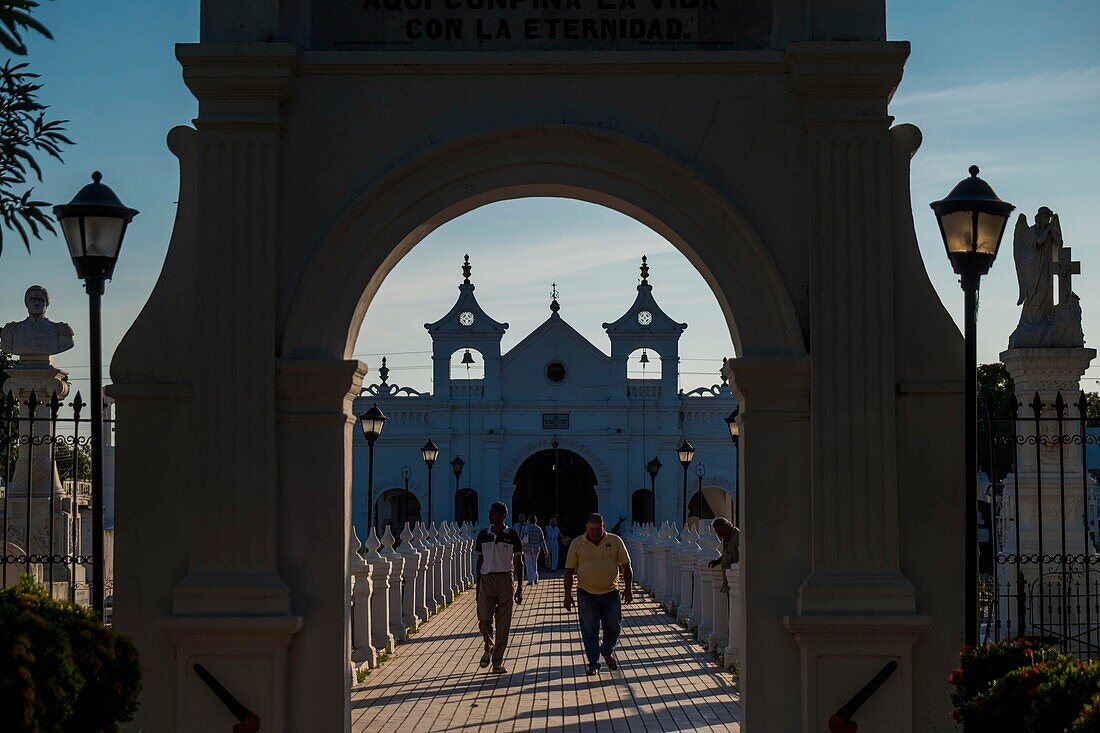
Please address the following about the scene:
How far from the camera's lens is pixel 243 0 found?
8.96 m

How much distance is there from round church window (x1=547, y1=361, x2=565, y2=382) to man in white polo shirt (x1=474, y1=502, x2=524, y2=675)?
38910 millimetres

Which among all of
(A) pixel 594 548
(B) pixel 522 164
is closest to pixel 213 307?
(B) pixel 522 164

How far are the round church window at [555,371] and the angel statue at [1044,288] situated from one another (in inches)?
1435

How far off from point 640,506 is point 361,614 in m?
37.3

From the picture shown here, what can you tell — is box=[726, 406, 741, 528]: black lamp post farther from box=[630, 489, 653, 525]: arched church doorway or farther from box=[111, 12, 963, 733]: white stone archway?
box=[630, 489, 653, 525]: arched church doorway

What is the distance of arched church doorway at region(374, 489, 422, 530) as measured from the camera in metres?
53.8

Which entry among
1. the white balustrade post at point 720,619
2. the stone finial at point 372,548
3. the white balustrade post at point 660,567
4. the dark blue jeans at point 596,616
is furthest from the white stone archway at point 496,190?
the white balustrade post at point 660,567

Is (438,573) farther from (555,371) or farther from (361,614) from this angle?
(555,371)

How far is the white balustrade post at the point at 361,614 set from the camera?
48.3ft

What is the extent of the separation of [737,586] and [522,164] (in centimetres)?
706

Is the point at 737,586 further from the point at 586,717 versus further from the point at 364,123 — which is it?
Answer: the point at 364,123

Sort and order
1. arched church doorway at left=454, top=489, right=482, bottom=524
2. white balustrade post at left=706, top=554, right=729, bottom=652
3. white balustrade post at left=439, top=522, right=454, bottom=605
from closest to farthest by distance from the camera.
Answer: white balustrade post at left=706, top=554, right=729, bottom=652, white balustrade post at left=439, top=522, right=454, bottom=605, arched church doorway at left=454, top=489, right=482, bottom=524

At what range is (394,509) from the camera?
55.5m

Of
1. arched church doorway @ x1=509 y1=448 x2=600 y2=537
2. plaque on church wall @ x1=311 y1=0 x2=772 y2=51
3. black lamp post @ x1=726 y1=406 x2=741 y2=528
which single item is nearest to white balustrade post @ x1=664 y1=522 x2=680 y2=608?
black lamp post @ x1=726 y1=406 x2=741 y2=528
